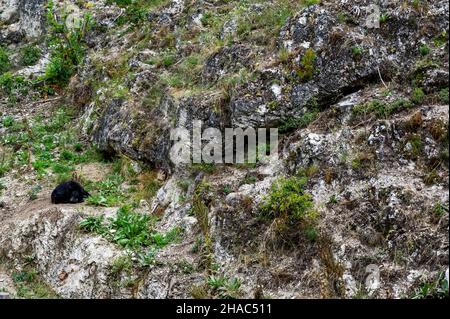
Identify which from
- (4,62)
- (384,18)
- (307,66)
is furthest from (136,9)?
(384,18)

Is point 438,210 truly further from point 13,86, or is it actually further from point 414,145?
point 13,86

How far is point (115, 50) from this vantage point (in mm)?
14242

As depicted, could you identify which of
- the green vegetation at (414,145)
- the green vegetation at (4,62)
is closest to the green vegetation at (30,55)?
the green vegetation at (4,62)

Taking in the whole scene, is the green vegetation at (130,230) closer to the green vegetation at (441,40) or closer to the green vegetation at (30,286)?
the green vegetation at (30,286)

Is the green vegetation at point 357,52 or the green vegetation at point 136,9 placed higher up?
the green vegetation at point 357,52

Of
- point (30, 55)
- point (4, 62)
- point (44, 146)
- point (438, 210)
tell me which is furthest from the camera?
point (30, 55)

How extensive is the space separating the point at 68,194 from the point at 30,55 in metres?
8.13

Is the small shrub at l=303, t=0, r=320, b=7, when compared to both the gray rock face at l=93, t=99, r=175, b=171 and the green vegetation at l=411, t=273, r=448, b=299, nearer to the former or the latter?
the gray rock face at l=93, t=99, r=175, b=171

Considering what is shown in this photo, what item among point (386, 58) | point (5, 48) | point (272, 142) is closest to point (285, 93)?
point (272, 142)

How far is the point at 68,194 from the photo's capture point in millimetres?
10055

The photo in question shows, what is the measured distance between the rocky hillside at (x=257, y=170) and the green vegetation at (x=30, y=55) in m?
3.97

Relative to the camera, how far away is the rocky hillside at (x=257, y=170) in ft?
23.5

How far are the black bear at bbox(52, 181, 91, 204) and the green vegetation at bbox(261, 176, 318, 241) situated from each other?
12.8 feet
